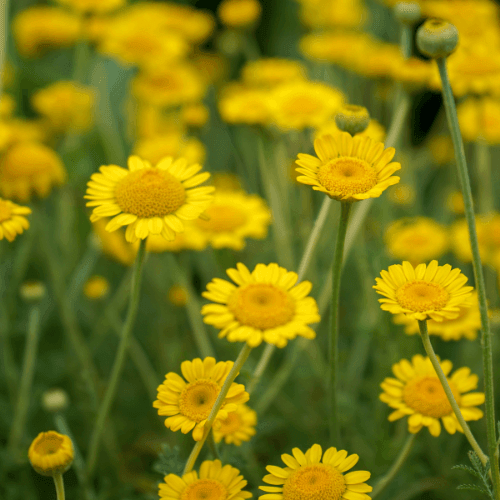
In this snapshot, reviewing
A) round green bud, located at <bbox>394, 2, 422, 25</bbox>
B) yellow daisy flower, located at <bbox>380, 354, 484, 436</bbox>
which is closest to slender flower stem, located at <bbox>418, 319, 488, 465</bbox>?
yellow daisy flower, located at <bbox>380, 354, 484, 436</bbox>

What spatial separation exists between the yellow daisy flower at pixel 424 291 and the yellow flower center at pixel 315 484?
28 cm

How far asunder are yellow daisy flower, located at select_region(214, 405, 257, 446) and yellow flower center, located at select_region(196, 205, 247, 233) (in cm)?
62

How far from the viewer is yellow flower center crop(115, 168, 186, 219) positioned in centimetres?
105

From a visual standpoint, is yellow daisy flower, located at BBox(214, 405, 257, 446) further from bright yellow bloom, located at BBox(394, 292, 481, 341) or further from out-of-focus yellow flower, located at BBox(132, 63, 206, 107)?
out-of-focus yellow flower, located at BBox(132, 63, 206, 107)

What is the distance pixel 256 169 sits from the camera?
284 centimetres

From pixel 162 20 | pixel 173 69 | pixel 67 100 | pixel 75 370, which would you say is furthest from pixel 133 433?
pixel 162 20

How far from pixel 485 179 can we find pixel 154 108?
1514 mm

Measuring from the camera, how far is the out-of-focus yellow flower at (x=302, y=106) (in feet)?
5.98

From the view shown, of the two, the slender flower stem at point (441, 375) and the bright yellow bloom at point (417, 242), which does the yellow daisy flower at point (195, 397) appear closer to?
the slender flower stem at point (441, 375)

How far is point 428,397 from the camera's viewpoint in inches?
41.3

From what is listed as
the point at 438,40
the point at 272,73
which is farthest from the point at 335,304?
the point at 272,73

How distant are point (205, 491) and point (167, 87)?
1.86m

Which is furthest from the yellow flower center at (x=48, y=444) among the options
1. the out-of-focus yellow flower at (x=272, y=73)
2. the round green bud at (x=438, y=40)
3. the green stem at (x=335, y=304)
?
the out-of-focus yellow flower at (x=272, y=73)

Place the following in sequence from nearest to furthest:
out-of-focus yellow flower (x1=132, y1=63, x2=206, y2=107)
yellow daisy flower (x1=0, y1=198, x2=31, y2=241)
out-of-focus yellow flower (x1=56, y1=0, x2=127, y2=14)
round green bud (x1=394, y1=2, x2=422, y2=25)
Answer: yellow daisy flower (x1=0, y1=198, x2=31, y2=241)
round green bud (x1=394, y1=2, x2=422, y2=25)
out-of-focus yellow flower (x1=56, y1=0, x2=127, y2=14)
out-of-focus yellow flower (x1=132, y1=63, x2=206, y2=107)
